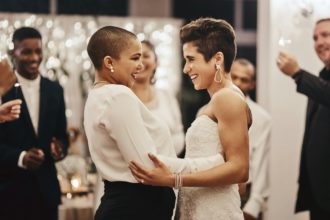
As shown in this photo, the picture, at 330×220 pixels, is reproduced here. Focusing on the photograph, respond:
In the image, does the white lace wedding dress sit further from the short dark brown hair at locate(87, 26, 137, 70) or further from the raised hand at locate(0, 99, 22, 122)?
the raised hand at locate(0, 99, 22, 122)

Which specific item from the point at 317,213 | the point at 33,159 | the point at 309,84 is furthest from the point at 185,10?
the point at 33,159

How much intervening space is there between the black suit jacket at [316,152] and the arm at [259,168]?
594 millimetres

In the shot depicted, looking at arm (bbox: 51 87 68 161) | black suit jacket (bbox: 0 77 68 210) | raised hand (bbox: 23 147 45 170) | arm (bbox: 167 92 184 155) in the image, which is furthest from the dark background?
raised hand (bbox: 23 147 45 170)

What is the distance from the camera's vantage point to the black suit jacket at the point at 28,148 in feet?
10.4

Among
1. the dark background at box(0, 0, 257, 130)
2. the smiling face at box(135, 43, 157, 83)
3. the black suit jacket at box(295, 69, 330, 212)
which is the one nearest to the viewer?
the black suit jacket at box(295, 69, 330, 212)

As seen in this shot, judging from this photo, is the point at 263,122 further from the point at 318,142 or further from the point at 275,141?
the point at 318,142

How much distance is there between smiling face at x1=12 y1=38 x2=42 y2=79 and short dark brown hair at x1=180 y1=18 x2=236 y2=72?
51.4 inches

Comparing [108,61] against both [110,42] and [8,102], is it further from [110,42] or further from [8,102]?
[8,102]

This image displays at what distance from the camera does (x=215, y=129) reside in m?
2.20

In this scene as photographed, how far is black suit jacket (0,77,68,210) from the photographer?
318 cm

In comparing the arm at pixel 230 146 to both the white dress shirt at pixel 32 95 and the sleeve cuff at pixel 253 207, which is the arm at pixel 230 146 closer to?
the white dress shirt at pixel 32 95

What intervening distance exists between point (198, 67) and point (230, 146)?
1.11ft

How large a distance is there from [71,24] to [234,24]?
2.01 metres

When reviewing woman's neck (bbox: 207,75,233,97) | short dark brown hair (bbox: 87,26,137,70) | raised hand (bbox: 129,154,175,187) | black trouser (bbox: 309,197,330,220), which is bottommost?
black trouser (bbox: 309,197,330,220)
